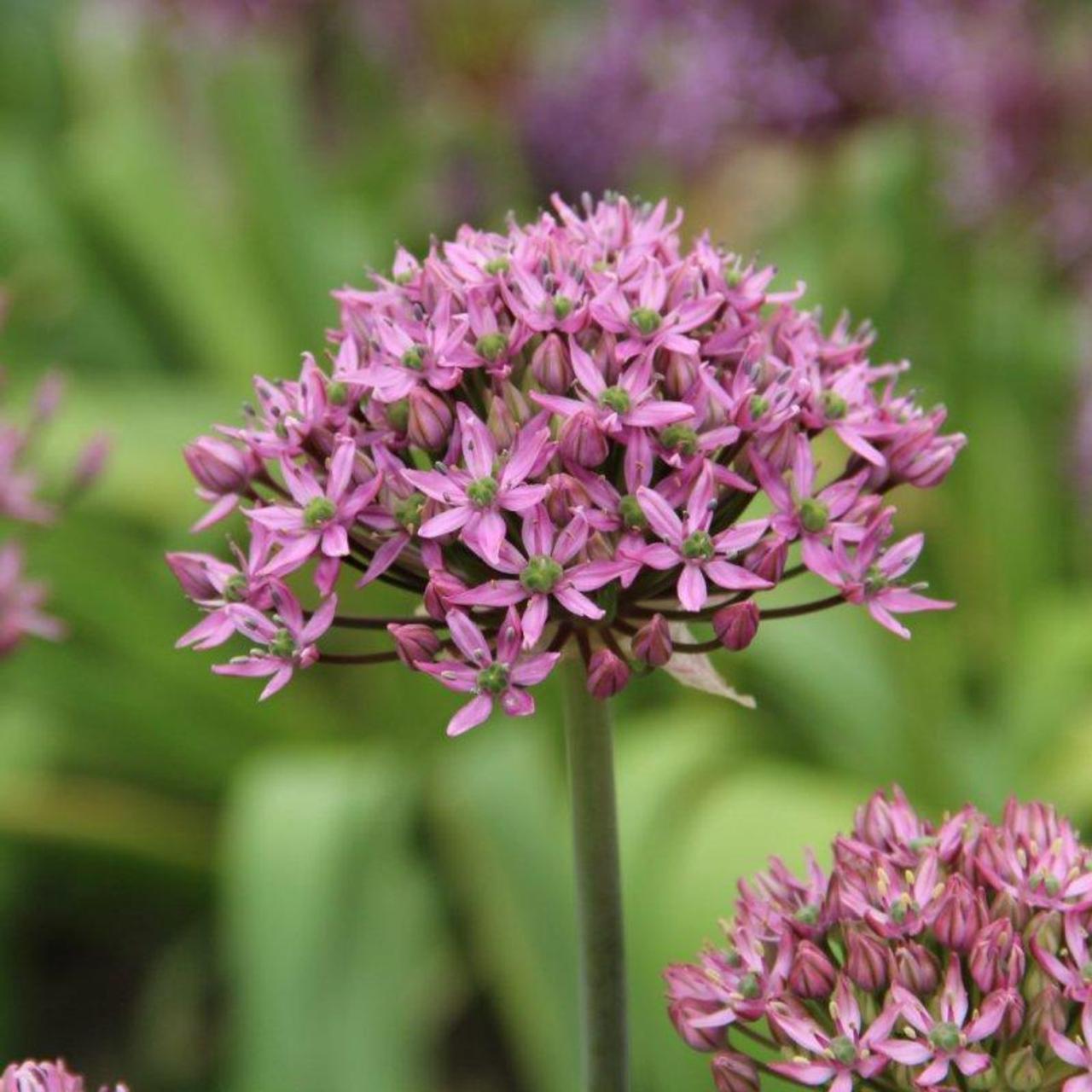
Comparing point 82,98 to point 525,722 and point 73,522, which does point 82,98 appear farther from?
point 525,722

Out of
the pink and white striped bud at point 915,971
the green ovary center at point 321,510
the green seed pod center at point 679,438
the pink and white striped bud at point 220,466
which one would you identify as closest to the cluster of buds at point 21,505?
the pink and white striped bud at point 220,466

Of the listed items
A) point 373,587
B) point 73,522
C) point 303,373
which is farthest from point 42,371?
point 303,373

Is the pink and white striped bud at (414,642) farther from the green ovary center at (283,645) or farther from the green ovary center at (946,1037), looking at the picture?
the green ovary center at (946,1037)

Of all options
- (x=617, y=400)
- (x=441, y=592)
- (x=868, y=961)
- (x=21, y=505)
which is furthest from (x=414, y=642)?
(x=21, y=505)

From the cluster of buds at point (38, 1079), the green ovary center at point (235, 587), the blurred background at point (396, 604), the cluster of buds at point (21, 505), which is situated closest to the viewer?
the cluster of buds at point (38, 1079)

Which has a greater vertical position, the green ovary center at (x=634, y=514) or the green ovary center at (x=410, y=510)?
the green ovary center at (x=410, y=510)

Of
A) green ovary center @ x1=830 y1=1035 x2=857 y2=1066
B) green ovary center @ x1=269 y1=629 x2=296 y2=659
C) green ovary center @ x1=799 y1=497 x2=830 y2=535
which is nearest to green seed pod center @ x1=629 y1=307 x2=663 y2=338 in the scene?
green ovary center @ x1=799 y1=497 x2=830 y2=535
